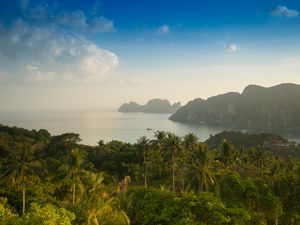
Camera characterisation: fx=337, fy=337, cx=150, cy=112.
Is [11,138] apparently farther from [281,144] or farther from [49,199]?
[281,144]

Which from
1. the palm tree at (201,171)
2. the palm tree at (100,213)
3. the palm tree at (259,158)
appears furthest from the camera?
the palm tree at (259,158)

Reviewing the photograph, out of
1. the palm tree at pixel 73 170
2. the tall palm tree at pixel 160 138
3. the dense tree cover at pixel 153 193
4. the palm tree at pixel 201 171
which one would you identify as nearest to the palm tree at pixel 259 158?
the dense tree cover at pixel 153 193

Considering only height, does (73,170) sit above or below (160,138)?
below

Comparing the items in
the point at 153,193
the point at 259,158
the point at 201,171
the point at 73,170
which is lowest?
the point at 259,158

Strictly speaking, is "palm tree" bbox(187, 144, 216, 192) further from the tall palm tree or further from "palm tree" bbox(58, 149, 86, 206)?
the tall palm tree

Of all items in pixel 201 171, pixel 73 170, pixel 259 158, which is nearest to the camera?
pixel 201 171

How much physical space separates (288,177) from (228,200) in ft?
34.7

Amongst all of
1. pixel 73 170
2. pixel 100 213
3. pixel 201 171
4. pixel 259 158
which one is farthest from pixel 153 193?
pixel 259 158

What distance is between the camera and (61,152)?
103 m

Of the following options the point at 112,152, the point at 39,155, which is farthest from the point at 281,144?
the point at 39,155

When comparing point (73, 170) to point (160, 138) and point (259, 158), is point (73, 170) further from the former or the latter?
point (259, 158)

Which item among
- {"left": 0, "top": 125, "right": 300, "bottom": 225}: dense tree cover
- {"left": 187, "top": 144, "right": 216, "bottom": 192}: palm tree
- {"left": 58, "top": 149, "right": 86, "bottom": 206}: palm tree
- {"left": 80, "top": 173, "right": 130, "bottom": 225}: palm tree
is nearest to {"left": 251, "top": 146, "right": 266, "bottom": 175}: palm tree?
{"left": 0, "top": 125, "right": 300, "bottom": 225}: dense tree cover

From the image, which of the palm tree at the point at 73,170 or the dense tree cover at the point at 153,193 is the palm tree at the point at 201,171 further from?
the palm tree at the point at 73,170

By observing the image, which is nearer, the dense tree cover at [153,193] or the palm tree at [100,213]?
the palm tree at [100,213]
